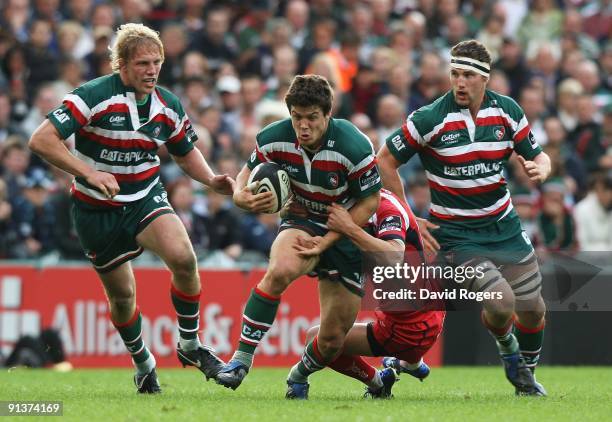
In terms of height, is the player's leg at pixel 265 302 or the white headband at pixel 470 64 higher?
the white headband at pixel 470 64

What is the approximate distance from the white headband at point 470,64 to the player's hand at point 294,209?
1617 millimetres

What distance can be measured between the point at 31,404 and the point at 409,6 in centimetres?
1231

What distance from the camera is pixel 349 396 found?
9445mm

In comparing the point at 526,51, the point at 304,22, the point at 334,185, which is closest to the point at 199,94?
the point at 304,22

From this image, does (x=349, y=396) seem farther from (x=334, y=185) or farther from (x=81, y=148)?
(x=81, y=148)

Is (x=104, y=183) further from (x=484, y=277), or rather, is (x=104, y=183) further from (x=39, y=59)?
(x=39, y=59)

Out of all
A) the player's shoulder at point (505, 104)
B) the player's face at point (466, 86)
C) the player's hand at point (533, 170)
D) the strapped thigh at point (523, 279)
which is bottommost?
the strapped thigh at point (523, 279)

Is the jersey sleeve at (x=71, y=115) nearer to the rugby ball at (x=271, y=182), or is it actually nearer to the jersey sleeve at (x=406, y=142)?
the rugby ball at (x=271, y=182)

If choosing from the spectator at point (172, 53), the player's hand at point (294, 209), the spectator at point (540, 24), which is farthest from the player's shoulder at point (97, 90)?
the spectator at point (540, 24)

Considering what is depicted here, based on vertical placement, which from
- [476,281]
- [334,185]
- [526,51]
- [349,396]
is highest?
[526,51]

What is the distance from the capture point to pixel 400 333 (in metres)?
9.03

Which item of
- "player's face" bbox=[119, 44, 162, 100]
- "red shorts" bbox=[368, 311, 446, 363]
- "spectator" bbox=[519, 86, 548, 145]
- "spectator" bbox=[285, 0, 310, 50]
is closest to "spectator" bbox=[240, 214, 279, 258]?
"spectator" bbox=[285, 0, 310, 50]

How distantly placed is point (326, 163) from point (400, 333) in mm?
1343

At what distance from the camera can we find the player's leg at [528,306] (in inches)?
372
